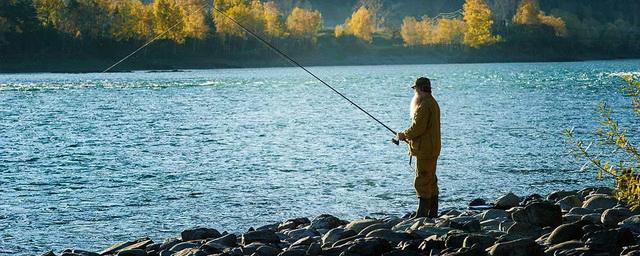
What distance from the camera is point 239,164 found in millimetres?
30531

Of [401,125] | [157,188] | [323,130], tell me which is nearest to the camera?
[157,188]

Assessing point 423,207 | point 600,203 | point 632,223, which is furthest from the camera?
point 600,203

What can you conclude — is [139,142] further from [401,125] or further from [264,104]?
[264,104]

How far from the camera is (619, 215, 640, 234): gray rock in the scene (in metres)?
13.5

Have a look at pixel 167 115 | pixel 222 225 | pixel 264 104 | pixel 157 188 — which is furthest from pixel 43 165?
pixel 264 104

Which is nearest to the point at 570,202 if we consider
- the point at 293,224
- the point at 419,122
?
the point at 419,122

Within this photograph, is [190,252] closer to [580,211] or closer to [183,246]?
[183,246]

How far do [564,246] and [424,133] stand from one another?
303cm

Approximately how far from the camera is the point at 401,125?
1868 inches

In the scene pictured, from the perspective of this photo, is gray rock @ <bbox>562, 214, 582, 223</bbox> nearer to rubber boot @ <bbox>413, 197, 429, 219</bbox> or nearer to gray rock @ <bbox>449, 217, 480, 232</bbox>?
gray rock @ <bbox>449, 217, 480, 232</bbox>

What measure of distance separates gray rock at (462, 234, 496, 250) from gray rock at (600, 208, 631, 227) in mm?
2112

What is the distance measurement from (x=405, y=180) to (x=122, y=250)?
11.5m

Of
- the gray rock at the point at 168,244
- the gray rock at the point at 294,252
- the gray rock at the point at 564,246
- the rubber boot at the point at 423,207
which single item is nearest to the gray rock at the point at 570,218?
the rubber boot at the point at 423,207

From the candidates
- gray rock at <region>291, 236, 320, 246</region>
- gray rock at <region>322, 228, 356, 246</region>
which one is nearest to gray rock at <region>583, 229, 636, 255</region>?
gray rock at <region>322, 228, 356, 246</region>
